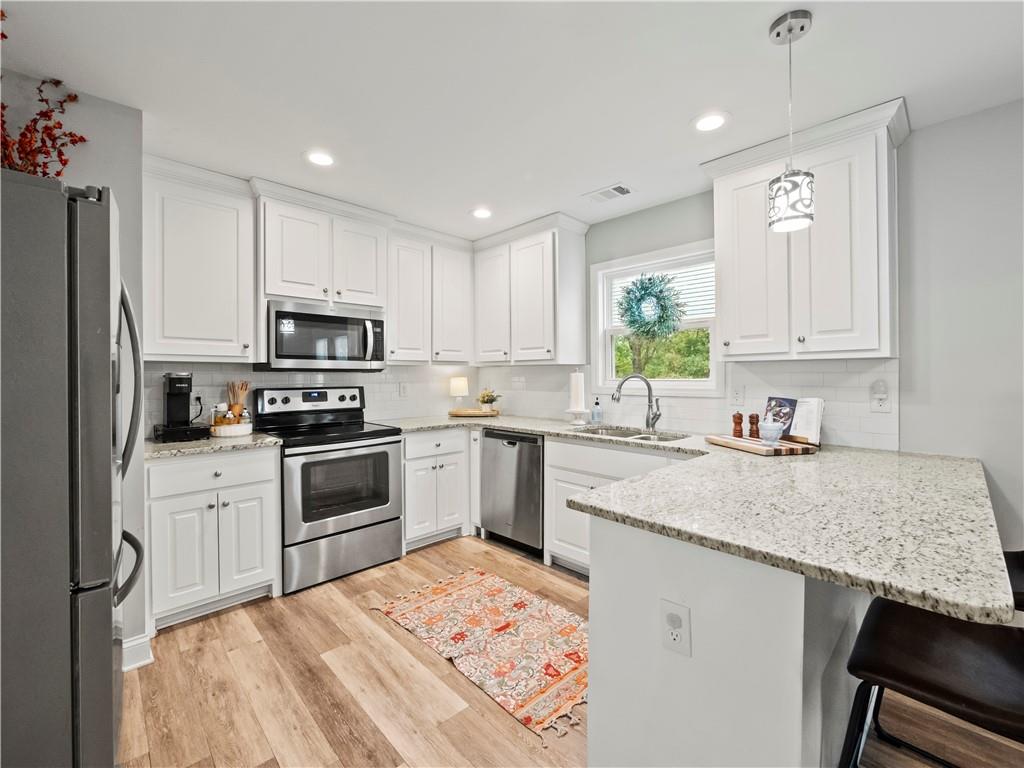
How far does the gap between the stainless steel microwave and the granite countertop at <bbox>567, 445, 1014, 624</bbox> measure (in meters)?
2.30

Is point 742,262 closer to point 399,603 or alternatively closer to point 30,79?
point 399,603

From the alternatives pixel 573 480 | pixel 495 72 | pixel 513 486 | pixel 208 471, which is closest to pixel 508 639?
pixel 573 480

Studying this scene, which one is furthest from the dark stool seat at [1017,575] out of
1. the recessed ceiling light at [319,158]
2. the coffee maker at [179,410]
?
the coffee maker at [179,410]

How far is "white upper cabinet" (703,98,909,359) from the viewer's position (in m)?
2.12

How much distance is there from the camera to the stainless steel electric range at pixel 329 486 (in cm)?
272

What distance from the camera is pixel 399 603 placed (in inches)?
102

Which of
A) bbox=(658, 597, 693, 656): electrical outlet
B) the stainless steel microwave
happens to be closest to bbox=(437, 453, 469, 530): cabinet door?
the stainless steel microwave

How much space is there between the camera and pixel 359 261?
336 cm

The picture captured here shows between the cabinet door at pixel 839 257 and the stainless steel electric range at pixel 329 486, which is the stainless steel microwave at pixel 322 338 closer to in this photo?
the stainless steel electric range at pixel 329 486

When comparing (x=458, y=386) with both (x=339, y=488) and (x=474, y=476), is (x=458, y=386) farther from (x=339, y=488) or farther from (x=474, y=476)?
(x=339, y=488)

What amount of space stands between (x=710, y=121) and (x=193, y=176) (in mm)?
2764

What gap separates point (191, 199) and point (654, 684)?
125 inches

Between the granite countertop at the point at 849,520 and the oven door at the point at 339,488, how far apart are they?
195cm

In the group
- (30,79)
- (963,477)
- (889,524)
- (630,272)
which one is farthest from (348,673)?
(630,272)
